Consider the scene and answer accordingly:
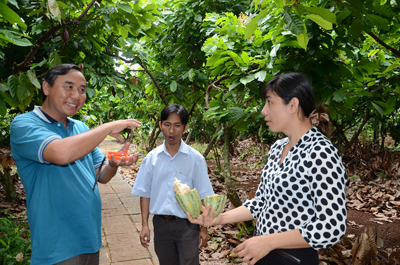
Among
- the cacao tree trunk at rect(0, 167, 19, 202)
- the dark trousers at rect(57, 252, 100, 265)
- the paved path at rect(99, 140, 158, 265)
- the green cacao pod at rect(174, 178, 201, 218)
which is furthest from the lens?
the cacao tree trunk at rect(0, 167, 19, 202)

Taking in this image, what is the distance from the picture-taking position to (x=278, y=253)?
1.34 metres

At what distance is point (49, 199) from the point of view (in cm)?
153

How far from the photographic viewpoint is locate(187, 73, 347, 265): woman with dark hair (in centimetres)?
119

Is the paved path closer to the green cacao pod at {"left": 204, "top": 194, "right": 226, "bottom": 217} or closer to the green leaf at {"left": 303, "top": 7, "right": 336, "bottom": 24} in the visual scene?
the green cacao pod at {"left": 204, "top": 194, "right": 226, "bottom": 217}

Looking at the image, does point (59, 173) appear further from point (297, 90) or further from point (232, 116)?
point (232, 116)

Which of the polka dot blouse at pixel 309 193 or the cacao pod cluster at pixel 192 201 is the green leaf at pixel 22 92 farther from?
the polka dot blouse at pixel 309 193

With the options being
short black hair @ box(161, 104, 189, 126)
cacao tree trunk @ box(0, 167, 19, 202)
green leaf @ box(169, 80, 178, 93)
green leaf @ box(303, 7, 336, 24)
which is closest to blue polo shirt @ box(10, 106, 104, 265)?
short black hair @ box(161, 104, 189, 126)

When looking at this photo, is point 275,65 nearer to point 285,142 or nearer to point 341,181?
point 285,142

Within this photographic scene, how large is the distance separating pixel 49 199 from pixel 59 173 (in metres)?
0.14

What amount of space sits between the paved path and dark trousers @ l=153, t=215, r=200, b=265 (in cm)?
108

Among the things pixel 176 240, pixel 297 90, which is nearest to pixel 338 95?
pixel 297 90

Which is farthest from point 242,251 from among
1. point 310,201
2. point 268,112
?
point 268,112

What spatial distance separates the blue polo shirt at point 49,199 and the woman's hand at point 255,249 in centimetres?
87

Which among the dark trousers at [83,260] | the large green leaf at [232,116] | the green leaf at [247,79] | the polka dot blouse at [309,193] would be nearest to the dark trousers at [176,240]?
the dark trousers at [83,260]
